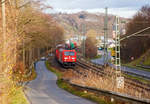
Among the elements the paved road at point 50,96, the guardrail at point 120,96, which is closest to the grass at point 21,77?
the paved road at point 50,96

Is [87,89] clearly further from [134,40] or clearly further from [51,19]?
[134,40]

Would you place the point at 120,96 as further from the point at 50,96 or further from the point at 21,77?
the point at 21,77

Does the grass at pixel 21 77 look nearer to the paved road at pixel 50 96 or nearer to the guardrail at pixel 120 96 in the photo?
the paved road at pixel 50 96

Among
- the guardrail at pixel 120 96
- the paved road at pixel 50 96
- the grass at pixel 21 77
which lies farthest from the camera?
the paved road at pixel 50 96

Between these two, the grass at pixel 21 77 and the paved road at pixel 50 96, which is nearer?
the grass at pixel 21 77

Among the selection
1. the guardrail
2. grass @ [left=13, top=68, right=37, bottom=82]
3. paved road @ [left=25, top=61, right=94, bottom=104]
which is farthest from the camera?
paved road @ [left=25, top=61, right=94, bottom=104]

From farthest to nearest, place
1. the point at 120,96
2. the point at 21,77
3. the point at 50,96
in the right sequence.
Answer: the point at 50,96, the point at 21,77, the point at 120,96

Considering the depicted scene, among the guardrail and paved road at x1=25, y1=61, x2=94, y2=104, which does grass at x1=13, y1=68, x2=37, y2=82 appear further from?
the guardrail

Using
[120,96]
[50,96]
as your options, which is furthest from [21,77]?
[120,96]

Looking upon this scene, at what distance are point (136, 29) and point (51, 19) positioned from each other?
3085cm

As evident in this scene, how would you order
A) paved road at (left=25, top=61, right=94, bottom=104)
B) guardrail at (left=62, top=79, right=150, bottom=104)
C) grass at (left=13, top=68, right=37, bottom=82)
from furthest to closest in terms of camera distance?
paved road at (left=25, top=61, right=94, bottom=104)
grass at (left=13, top=68, right=37, bottom=82)
guardrail at (left=62, top=79, right=150, bottom=104)

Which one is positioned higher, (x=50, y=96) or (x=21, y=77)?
(x=21, y=77)

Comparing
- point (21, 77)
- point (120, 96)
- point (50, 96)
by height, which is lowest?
point (50, 96)

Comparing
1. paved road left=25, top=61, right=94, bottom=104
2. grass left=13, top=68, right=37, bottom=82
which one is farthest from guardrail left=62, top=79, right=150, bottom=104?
grass left=13, top=68, right=37, bottom=82
